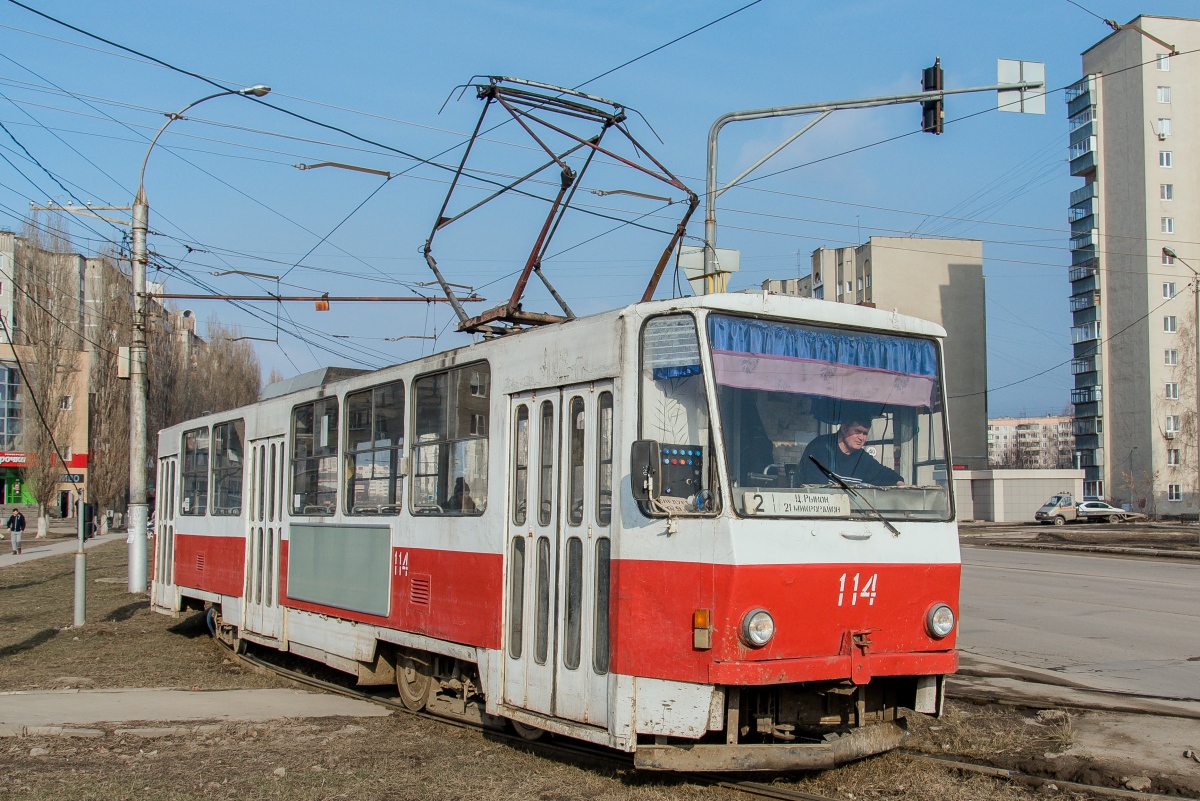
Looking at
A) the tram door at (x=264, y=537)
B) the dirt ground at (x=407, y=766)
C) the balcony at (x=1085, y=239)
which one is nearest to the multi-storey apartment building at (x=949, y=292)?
the balcony at (x=1085, y=239)

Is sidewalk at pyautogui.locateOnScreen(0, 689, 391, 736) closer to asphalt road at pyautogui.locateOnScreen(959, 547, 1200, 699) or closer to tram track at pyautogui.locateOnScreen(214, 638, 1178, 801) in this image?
tram track at pyautogui.locateOnScreen(214, 638, 1178, 801)

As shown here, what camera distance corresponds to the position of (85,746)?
7.90 meters

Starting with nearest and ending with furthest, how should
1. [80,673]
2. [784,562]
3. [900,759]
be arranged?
[784,562]
[900,759]
[80,673]

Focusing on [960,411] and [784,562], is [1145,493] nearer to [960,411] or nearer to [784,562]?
[960,411]

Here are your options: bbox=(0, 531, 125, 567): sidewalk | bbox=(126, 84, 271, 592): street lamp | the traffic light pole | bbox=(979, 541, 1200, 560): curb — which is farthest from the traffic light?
bbox=(0, 531, 125, 567): sidewalk

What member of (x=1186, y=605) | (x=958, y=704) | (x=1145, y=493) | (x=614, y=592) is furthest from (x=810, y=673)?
(x=1145, y=493)

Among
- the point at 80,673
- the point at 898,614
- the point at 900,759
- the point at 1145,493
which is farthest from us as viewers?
the point at 1145,493

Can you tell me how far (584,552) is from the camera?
6.78 metres

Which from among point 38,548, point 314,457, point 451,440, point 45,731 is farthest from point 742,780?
point 38,548

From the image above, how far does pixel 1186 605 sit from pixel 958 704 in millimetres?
9969

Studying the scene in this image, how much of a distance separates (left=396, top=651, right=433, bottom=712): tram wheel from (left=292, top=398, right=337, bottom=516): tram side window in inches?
70.1

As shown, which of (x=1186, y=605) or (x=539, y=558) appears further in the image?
(x=1186, y=605)

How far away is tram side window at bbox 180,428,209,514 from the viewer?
14.1 meters

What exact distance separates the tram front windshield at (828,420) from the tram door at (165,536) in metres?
11.4
